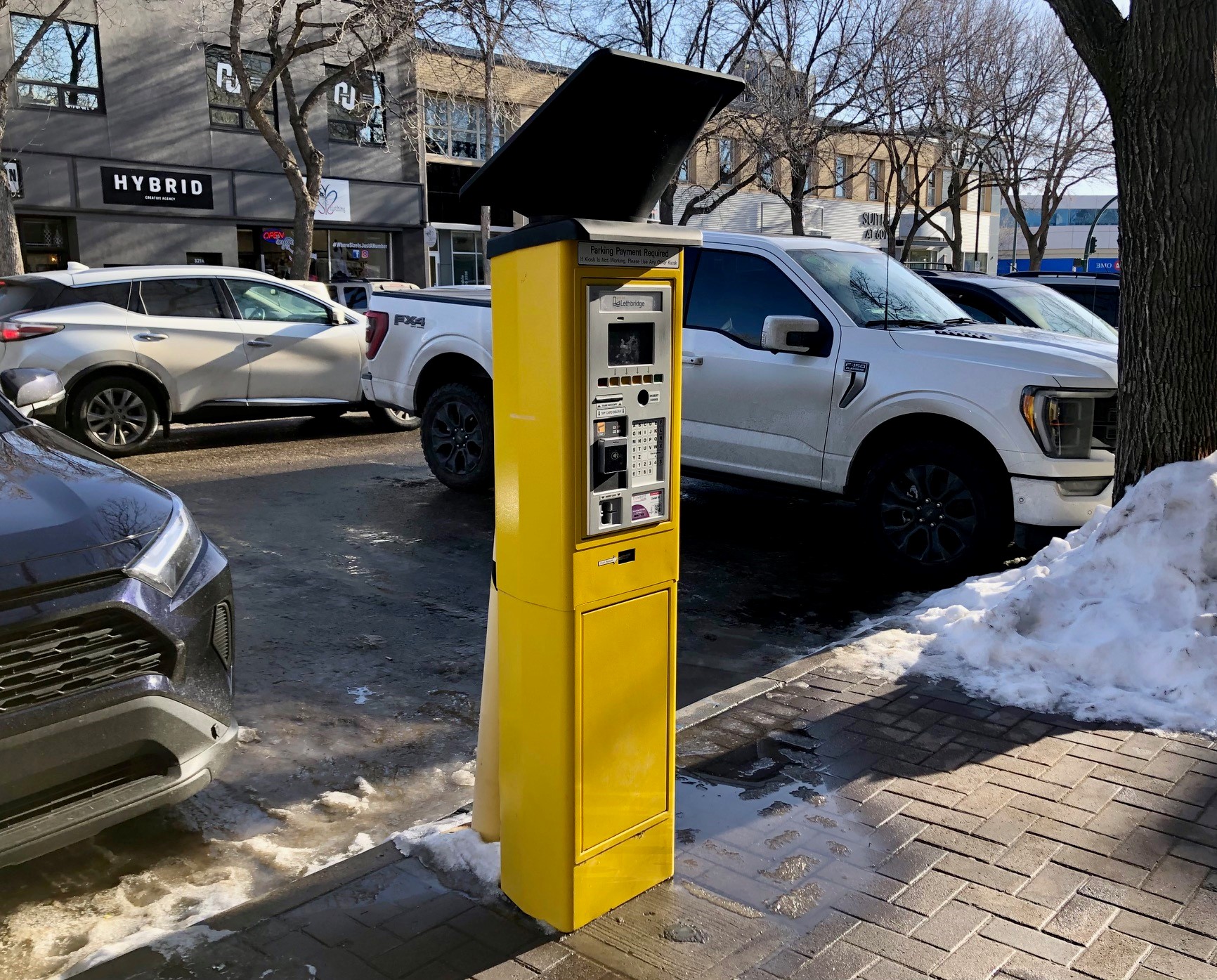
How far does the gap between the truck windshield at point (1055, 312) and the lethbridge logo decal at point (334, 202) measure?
20.1 metres

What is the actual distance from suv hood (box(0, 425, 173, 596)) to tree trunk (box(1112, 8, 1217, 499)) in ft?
14.4

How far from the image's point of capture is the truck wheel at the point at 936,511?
6035 mm

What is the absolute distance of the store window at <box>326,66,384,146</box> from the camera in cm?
2605

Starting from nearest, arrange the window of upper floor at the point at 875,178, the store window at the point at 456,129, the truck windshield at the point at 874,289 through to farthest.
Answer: the truck windshield at the point at 874,289, the store window at the point at 456,129, the window of upper floor at the point at 875,178

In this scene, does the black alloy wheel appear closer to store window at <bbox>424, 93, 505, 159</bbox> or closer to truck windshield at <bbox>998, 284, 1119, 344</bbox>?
truck windshield at <bbox>998, 284, 1119, 344</bbox>

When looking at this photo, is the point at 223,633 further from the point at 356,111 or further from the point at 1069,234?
the point at 1069,234

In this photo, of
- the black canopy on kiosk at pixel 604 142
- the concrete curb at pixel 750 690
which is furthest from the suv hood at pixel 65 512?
the concrete curb at pixel 750 690

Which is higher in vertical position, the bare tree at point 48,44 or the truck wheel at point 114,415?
the bare tree at point 48,44

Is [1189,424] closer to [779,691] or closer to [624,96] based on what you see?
[779,691]

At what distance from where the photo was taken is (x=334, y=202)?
2628cm

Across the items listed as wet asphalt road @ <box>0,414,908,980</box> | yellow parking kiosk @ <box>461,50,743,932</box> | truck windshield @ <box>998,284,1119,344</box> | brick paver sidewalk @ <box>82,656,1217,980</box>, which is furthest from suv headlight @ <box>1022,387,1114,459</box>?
yellow parking kiosk @ <box>461,50,743,932</box>

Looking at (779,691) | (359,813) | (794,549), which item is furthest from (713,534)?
(359,813)

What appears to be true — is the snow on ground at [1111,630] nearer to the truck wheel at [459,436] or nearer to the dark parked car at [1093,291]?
the truck wheel at [459,436]

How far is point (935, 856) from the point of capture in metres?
3.23
